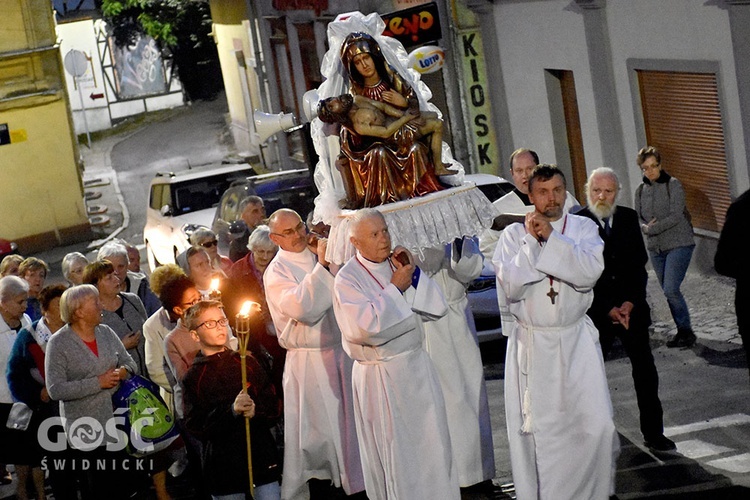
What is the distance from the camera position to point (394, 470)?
7.95 m

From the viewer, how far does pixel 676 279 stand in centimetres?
1188

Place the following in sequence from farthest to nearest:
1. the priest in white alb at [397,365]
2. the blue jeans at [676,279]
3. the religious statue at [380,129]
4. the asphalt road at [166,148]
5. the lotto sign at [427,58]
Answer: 1. the asphalt road at [166,148]
2. the lotto sign at [427,58]
3. the blue jeans at [676,279]
4. the religious statue at [380,129]
5. the priest in white alb at [397,365]

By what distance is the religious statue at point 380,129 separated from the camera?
8.56 meters

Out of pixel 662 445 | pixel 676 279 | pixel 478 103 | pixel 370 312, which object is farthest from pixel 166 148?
pixel 370 312

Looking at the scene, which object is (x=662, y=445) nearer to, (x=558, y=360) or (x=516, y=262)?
(x=558, y=360)

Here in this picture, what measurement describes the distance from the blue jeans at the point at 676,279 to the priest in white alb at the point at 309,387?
154 inches

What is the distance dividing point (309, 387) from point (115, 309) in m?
1.81

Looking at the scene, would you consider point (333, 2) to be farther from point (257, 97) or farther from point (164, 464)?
point (164, 464)

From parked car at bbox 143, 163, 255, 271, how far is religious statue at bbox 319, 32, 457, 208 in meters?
10.3

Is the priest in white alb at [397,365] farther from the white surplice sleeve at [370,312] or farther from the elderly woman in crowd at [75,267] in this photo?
the elderly woman in crowd at [75,267]

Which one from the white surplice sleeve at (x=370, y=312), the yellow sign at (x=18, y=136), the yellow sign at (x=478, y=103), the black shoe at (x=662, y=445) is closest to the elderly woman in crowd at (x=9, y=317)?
the white surplice sleeve at (x=370, y=312)

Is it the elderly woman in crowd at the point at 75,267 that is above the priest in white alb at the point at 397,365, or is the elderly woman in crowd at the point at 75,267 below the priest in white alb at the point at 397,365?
above

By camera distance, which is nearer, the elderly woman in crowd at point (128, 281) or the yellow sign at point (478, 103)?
the elderly woman in crowd at point (128, 281)

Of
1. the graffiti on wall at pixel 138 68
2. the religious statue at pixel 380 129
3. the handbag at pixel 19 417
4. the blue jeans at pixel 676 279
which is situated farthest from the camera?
the graffiti on wall at pixel 138 68
